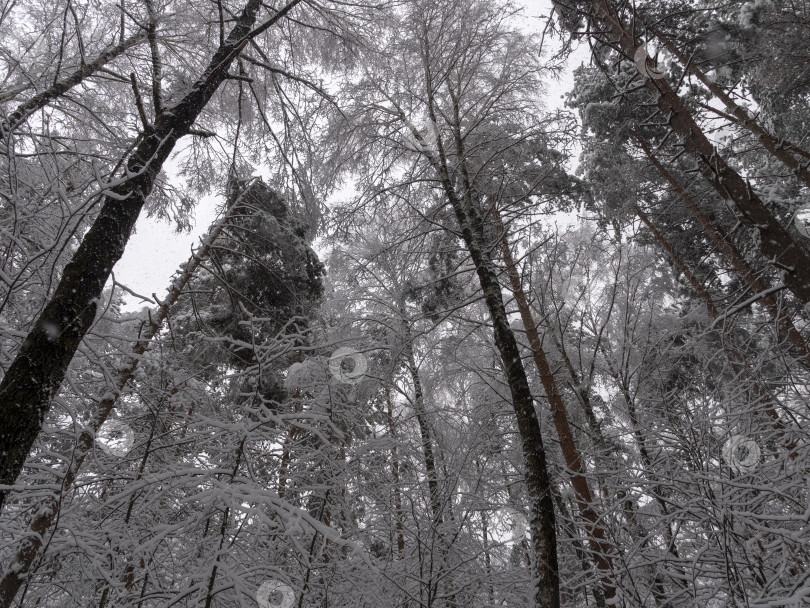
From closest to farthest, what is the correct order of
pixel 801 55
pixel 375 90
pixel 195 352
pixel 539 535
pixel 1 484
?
pixel 1 484 → pixel 539 535 → pixel 375 90 → pixel 195 352 → pixel 801 55

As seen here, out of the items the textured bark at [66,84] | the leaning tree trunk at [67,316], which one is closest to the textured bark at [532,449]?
the leaning tree trunk at [67,316]

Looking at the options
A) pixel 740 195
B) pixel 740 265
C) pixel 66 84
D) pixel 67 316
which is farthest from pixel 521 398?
pixel 740 265

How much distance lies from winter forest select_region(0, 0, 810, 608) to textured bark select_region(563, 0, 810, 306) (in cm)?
3

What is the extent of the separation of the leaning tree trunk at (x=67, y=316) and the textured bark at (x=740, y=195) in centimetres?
434

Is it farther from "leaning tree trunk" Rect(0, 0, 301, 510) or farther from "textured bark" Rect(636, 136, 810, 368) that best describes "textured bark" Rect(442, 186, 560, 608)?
"leaning tree trunk" Rect(0, 0, 301, 510)

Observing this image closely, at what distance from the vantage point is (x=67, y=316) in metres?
2.24

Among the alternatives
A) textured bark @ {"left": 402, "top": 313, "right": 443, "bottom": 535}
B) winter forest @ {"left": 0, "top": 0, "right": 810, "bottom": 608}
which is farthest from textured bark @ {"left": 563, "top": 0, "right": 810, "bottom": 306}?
textured bark @ {"left": 402, "top": 313, "right": 443, "bottom": 535}

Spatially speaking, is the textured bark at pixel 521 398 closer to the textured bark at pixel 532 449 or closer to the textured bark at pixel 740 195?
the textured bark at pixel 532 449

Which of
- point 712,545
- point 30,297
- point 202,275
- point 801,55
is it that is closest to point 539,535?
point 712,545

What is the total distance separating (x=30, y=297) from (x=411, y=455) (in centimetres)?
442

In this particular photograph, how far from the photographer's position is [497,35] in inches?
208

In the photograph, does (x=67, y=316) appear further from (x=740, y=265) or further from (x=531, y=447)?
(x=740, y=265)

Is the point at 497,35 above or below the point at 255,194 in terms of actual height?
below

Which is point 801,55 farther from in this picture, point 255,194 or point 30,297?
point 30,297
